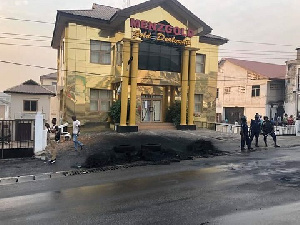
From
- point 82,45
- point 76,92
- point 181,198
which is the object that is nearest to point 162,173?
point 181,198

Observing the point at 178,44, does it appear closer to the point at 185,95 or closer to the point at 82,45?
the point at 185,95

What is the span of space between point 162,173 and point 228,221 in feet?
15.1

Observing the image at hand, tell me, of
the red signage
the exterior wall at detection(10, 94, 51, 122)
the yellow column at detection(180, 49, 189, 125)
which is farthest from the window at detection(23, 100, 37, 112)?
the yellow column at detection(180, 49, 189, 125)

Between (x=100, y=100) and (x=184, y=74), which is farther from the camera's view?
(x=184, y=74)

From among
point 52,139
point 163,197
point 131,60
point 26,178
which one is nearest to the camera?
point 163,197

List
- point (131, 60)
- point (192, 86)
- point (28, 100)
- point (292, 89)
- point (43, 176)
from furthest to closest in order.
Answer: point (292, 89) → point (28, 100) → point (192, 86) → point (131, 60) → point (43, 176)

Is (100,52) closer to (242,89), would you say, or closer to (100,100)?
(100,100)

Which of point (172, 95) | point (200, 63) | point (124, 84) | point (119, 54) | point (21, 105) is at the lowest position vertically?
point (21, 105)

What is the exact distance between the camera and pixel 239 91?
40594mm

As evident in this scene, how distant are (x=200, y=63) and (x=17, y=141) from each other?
17333 mm

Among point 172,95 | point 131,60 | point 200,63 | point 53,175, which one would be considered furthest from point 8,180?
point 200,63

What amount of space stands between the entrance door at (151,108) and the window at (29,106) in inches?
487

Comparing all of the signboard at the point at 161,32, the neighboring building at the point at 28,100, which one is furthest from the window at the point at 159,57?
A: the neighboring building at the point at 28,100

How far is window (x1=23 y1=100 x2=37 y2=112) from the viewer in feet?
91.4
